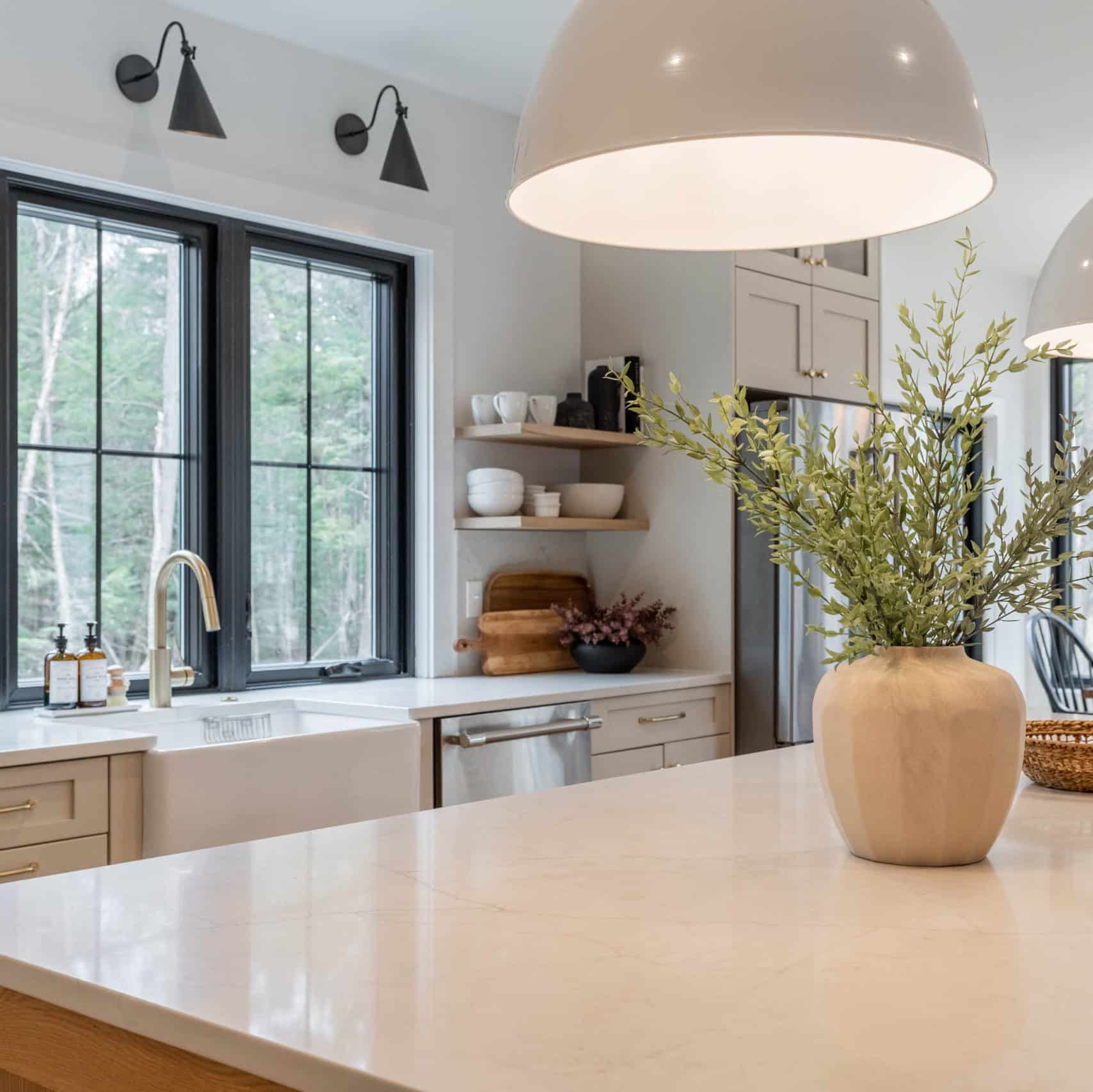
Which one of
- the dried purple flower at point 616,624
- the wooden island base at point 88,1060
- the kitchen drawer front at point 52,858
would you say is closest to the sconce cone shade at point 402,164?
the dried purple flower at point 616,624

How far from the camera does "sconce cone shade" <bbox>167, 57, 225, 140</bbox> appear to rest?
309 cm

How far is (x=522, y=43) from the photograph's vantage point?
3707 mm

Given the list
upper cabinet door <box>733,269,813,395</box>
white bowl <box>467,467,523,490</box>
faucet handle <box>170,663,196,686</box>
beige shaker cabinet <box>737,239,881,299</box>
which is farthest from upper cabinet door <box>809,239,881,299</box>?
faucet handle <box>170,663,196,686</box>

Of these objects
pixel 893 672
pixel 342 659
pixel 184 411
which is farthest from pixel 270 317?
pixel 893 672

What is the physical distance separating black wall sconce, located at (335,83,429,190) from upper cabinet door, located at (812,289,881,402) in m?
1.41

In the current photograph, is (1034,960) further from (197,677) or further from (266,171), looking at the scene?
(266,171)

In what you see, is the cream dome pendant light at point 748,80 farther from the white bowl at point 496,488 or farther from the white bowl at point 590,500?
the white bowl at point 590,500

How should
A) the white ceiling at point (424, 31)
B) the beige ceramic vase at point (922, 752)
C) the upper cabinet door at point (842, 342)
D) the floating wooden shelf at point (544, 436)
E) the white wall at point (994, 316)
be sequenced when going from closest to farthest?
1. the beige ceramic vase at point (922, 752)
2. the white ceiling at point (424, 31)
3. the floating wooden shelf at point (544, 436)
4. the upper cabinet door at point (842, 342)
5. the white wall at point (994, 316)

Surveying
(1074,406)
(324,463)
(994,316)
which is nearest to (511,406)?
(324,463)

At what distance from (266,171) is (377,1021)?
10.2 ft

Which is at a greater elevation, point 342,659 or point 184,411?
point 184,411

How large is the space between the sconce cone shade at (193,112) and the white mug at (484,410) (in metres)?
1.20

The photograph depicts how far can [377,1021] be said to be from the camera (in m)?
0.85

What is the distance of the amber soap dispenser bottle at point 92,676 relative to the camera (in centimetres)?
305
